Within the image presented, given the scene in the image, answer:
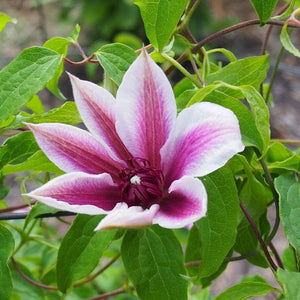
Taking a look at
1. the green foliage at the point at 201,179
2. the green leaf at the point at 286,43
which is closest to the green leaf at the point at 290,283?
the green foliage at the point at 201,179

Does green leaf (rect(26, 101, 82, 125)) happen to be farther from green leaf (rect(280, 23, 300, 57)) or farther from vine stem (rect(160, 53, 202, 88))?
green leaf (rect(280, 23, 300, 57))

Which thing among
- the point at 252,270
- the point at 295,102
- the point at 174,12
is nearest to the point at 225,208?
the point at 174,12

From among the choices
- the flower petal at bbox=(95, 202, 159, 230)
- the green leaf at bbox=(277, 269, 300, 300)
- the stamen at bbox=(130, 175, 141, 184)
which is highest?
the flower petal at bbox=(95, 202, 159, 230)

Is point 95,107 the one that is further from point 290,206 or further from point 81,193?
point 290,206

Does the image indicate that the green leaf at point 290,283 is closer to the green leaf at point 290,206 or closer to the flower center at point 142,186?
the green leaf at point 290,206

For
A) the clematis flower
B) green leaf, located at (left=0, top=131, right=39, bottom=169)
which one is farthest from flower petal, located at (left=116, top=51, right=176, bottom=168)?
green leaf, located at (left=0, top=131, right=39, bottom=169)

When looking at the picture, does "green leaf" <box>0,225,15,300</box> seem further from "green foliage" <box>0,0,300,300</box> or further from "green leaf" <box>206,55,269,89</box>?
"green leaf" <box>206,55,269,89</box>

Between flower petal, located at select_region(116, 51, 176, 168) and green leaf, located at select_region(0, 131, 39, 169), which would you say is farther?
green leaf, located at select_region(0, 131, 39, 169)

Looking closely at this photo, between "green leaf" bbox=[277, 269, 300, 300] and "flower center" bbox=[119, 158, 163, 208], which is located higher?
"flower center" bbox=[119, 158, 163, 208]
